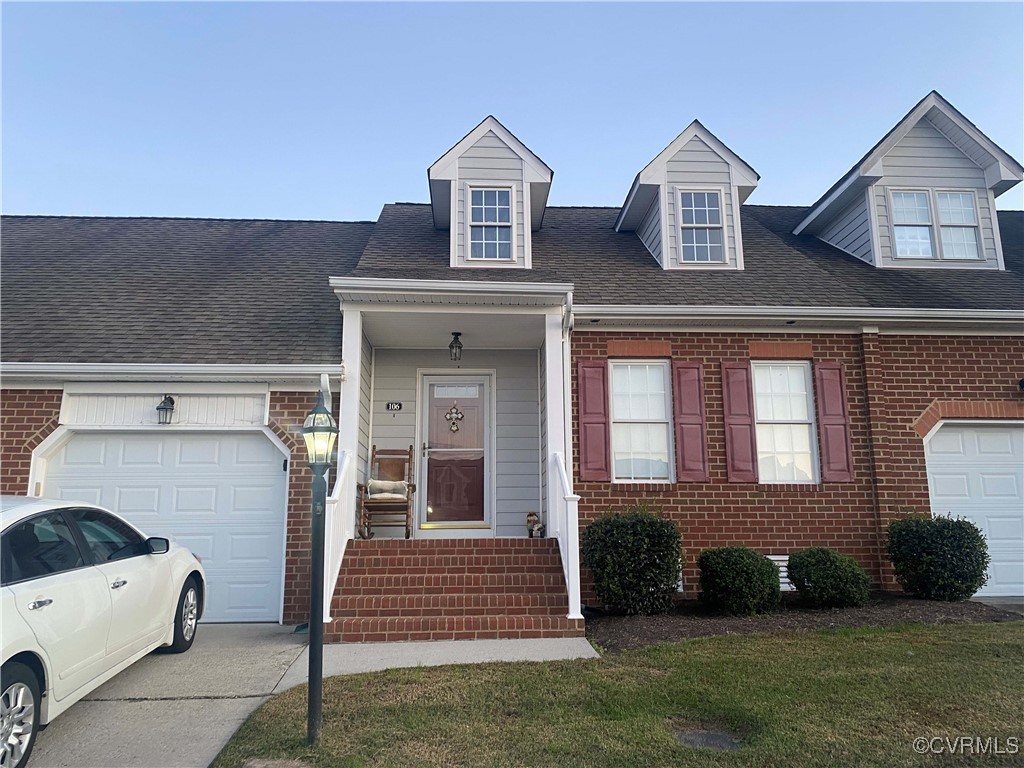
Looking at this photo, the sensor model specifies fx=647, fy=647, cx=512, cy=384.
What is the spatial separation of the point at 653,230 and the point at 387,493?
18.3ft

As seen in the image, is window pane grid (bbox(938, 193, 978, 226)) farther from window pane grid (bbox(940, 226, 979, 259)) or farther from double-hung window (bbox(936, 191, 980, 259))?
window pane grid (bbox(940, 226, 979, 259))

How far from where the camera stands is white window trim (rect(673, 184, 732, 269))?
9.38 meters

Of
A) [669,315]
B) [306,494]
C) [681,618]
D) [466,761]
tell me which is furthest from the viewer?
[669,315]

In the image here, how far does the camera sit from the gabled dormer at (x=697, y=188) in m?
9.50

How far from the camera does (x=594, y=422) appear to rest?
8086 millimetres

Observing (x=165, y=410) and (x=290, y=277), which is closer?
(x=165, y=410)

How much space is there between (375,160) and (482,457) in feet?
29.3

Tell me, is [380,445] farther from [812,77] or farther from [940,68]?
[940,68]

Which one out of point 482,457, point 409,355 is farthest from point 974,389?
point 409,355

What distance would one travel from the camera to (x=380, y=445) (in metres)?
8.96

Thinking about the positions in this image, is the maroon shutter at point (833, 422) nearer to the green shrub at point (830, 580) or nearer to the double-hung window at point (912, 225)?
the green shrub at point (830, 580)

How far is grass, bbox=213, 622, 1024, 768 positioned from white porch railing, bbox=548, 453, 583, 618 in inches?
43.8

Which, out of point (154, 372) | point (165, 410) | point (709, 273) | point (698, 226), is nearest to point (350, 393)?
point (165, 410)

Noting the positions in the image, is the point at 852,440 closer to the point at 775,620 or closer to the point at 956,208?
the point at 775,620
